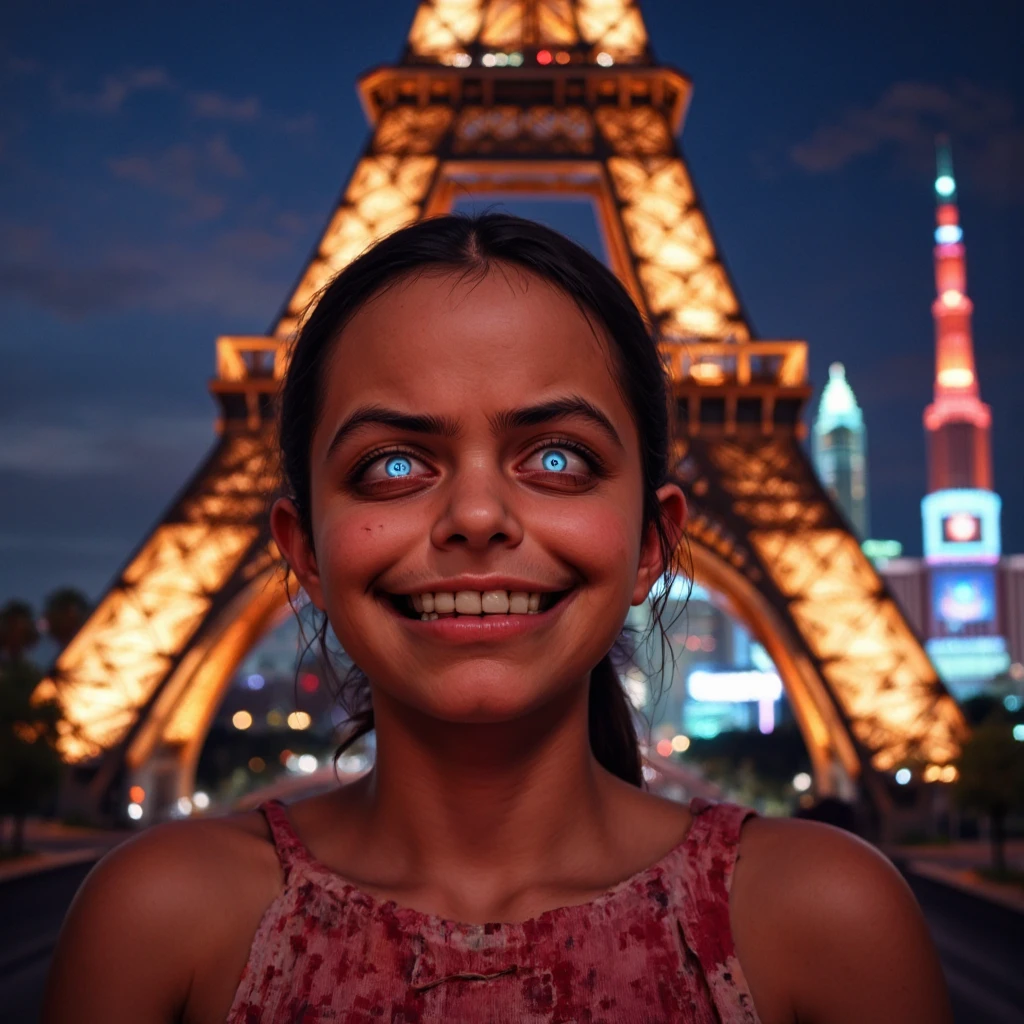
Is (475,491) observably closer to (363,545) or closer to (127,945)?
(363,545)

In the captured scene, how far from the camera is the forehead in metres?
1.99

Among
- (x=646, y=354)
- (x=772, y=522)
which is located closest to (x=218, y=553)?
(x=772, y=522)

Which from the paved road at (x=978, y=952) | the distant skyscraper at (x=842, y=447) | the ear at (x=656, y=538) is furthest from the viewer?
the distant skyscraper at (x=842, y=447)

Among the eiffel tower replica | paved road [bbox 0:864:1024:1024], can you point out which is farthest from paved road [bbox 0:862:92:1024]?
the eiffel tower replica

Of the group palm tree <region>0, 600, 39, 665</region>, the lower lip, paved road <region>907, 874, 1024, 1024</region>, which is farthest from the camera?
palm tree <region>0, 600, 39, 665</region>

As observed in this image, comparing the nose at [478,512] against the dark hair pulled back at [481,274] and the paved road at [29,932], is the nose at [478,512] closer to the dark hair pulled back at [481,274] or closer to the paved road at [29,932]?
the dark hair pulled back at [481,274]

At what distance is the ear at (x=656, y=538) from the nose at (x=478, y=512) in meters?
0.44

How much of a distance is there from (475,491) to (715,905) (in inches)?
27.5

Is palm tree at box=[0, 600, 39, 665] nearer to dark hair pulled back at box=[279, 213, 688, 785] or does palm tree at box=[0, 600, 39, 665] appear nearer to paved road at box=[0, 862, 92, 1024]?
paved road at box=[0, 862, 92, 1024]

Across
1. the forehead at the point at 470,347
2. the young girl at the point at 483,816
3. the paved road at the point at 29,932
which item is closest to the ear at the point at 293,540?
the young girl at the point at 483,816

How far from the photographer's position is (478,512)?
1.88m

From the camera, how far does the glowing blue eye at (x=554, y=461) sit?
2.02 m

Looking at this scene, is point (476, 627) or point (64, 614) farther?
point (64, 614)

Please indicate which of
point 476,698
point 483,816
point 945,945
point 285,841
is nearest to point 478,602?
point 476,698
